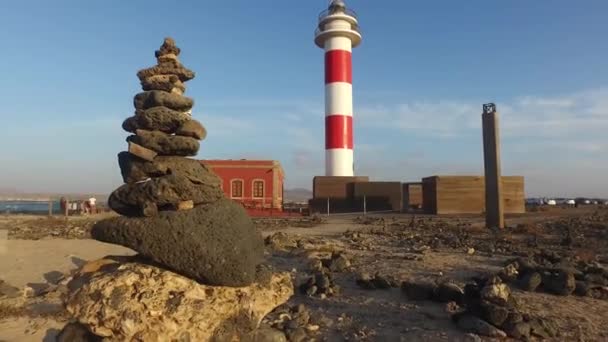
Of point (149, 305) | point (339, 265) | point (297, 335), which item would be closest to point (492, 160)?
point (339, 265)

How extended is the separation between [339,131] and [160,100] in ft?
107

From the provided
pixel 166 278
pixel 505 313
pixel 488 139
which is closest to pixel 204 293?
pixel 166 278

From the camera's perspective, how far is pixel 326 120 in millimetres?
39875

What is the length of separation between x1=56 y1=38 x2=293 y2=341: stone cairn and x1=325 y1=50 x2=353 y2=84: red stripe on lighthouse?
1331 inches

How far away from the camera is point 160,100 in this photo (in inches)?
264

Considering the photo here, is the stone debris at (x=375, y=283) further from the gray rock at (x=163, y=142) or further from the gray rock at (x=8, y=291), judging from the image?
the gray rock at (x=8, y=291)

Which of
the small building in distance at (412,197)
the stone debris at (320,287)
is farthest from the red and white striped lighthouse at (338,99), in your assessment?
the stone debris at (320,287)

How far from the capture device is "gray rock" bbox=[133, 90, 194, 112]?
6707mm

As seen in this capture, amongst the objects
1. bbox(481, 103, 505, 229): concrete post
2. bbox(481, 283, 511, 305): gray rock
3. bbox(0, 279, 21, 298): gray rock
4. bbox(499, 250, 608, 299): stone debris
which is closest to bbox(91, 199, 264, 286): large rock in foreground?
bbox(481, 283, 511, 305): gray rock

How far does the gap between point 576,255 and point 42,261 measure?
16.0 metres

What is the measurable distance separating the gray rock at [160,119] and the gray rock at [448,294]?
18.3 feet

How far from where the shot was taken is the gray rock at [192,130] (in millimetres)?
6785

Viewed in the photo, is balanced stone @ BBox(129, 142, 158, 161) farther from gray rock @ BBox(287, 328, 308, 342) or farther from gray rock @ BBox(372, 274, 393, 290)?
gray rock @ BBox(372, 274, 393, 290)

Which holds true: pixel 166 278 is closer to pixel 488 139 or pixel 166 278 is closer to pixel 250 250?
pixel 250 250
